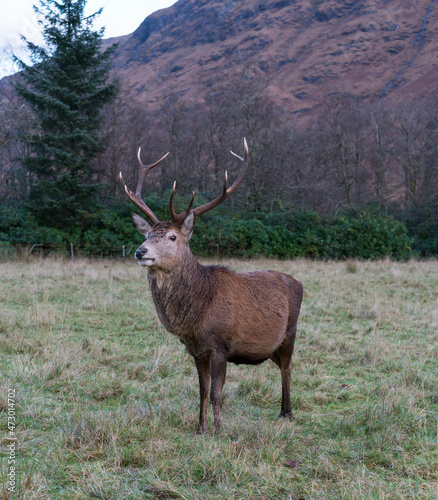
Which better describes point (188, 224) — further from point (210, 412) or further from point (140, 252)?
point (210, 412)

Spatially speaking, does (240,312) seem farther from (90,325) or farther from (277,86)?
(277,86)

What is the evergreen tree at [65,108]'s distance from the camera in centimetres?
2114

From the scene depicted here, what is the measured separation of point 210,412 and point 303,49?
9232 centimetres

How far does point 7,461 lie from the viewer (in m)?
3.39

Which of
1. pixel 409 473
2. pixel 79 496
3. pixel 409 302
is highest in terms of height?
pixel 79 496

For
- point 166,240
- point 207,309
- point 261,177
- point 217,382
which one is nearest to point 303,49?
point 261,177

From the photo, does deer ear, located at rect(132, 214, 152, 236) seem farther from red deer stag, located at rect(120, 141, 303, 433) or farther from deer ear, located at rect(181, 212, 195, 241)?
deer ear, located at rect(181, 212, 195, 241)

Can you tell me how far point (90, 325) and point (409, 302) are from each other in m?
7.04

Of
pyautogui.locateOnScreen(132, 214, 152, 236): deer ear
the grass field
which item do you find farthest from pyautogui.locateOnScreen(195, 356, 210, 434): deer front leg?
pyautogui.locateOnScreen(132, 214, 152, 236): deer ear

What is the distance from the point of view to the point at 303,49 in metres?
87.6

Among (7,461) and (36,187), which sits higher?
(36,187)

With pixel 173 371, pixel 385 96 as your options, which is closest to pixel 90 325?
pixel 173 371

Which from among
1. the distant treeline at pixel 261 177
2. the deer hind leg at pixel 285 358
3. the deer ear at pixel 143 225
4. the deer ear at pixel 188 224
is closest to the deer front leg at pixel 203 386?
the deer hind leg at pixel 285 358

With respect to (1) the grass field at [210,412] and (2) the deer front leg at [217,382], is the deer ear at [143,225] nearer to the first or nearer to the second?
(2) the deer front leg at [217,382]
